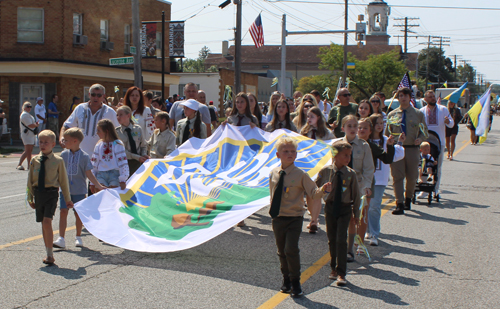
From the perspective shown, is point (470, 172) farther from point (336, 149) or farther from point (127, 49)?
point (127, 49)

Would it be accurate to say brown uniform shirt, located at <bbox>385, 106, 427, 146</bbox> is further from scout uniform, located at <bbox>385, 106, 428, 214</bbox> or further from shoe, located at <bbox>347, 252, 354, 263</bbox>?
shoe, located at <bbox>347, 252, 354, 263</bbox>

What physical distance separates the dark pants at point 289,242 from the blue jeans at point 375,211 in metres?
2.27

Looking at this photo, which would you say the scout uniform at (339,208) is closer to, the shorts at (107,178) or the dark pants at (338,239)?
the dark pants at (338,239)

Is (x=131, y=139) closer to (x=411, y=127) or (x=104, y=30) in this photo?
(x=411, y=127)

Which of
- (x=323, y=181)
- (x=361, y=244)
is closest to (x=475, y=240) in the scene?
(x=361, y=244)

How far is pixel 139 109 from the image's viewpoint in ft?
29.2

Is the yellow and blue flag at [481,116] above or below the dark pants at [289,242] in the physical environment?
above

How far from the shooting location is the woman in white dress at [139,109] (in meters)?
8.88

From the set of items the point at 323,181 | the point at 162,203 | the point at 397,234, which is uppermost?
the point at 323,181

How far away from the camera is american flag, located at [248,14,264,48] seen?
2730 cm

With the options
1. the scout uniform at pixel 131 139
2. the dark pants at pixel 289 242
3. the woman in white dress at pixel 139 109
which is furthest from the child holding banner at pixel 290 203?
the woman in white dress at pixel 139 109

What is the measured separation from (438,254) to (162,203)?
3.40 metres

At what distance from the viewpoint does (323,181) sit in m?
5.70

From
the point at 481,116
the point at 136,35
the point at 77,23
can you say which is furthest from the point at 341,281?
the point at 77,23
